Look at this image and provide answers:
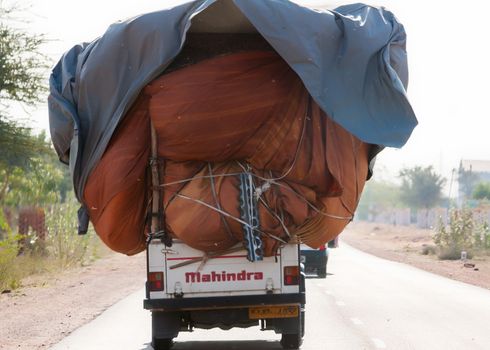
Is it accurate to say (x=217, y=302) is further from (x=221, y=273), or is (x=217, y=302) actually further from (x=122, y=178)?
(x=122, y=178)

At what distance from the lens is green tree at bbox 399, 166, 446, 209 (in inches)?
4609

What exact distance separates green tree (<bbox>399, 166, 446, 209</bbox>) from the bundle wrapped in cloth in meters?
108

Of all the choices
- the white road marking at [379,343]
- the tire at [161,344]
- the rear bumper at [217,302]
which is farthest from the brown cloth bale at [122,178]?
the white road marking at [379,343]

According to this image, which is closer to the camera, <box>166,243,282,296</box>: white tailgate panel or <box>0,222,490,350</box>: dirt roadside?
<box>166,243,282,296</box>: white tailgate panel

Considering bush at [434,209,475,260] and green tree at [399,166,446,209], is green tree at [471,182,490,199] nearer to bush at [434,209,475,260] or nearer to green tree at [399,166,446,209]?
green tree at [399,166,446,209]

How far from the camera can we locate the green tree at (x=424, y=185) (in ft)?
384

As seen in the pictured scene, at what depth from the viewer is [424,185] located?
117500 millimetres

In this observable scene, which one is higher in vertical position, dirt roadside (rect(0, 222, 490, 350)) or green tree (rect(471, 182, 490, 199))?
dirt roadside (rect(0, 222, 490, 350))

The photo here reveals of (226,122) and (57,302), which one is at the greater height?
(226,122)

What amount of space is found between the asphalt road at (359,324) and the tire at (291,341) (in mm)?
244

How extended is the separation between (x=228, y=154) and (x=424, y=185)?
361 feet

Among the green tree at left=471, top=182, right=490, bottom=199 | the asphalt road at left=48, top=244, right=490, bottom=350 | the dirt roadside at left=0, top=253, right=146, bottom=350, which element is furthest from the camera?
the green tree at left=471, top=182, right=490, bottom=199

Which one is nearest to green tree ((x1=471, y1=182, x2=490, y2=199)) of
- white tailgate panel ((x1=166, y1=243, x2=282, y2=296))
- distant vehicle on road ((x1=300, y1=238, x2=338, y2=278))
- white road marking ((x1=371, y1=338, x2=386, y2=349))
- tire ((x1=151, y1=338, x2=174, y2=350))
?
distant vehicle on road ((x1=300, y1=238, x2=338, y2=278))

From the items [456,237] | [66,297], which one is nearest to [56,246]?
[66,297]
